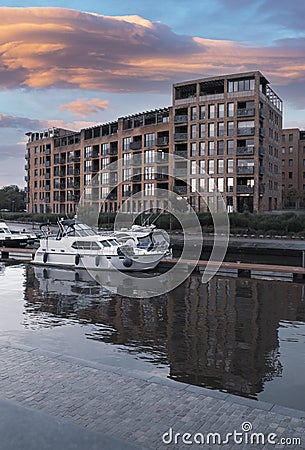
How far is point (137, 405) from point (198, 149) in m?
56.6

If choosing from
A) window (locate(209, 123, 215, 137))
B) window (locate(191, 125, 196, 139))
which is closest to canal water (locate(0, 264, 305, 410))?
window (locate(209, 123, 215, 137))

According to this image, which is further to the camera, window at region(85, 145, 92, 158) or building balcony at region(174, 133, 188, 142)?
window at region(85, 145, 92, 158)

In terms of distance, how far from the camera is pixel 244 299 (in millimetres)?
19625

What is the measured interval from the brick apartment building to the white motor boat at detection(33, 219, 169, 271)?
99.2 feet

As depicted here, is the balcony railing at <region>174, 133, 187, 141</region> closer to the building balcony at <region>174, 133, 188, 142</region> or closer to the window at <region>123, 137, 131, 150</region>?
the building balcony at <region>174, 133, 188, 142</region>

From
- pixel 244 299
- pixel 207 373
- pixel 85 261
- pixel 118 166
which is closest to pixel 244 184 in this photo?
pixel 118 166

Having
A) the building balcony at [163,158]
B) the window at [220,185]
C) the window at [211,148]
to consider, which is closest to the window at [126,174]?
the building balcony at [163,158]

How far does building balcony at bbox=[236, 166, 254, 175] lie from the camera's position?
58219 millimetres

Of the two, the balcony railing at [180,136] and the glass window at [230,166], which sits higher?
the balcony railing at [180,136]

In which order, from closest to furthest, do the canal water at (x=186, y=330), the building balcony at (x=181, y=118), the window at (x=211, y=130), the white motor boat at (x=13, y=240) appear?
the canal water at (x=186, y=330)
the white motor boat at (x=13, y=240)
the window at (x=211, y=130)
the building balcony at (x=181, y=118)

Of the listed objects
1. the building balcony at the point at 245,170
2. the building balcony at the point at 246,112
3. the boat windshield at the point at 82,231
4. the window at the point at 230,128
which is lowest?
the boat windshield at the point at 82,231

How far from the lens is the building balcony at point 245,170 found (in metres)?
58.2

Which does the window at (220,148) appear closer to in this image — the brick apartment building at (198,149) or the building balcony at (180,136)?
the brick apartment building at (198,149)

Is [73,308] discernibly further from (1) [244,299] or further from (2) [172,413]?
(2) [172,413]
